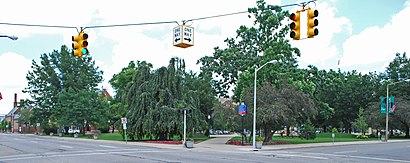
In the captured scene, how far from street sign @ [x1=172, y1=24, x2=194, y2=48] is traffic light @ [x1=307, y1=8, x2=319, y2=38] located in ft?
12.4

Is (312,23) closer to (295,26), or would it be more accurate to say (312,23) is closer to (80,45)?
(295,26)

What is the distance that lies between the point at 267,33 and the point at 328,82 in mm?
18179

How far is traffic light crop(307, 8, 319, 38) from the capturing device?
11898 mm

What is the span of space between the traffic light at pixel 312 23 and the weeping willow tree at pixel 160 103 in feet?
89.0

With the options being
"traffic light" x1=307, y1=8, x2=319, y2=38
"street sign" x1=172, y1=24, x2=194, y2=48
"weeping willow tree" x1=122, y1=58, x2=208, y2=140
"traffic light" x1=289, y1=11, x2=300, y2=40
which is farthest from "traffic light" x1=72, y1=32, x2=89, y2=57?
"weeping willow tree" x1=122, y1=58, x2=208, y2=140

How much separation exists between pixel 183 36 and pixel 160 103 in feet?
87.2

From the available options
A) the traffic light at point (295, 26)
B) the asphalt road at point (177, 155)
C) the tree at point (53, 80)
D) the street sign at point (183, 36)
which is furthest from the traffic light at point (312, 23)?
the tree at point (53, 80)

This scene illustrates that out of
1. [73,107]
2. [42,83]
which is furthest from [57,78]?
[73,107]

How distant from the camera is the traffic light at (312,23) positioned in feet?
39.0

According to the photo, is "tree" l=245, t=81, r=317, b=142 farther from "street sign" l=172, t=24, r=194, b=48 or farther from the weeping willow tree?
"street sign" l=172, t=24, r=194, b=48

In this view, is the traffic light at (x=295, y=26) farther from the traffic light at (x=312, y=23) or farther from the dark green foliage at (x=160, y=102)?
the dark green foliage at (x=160, y=102)

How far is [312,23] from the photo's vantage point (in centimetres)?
1197

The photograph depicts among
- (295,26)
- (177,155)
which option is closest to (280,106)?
(177,155)

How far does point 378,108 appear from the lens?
60.5 m
